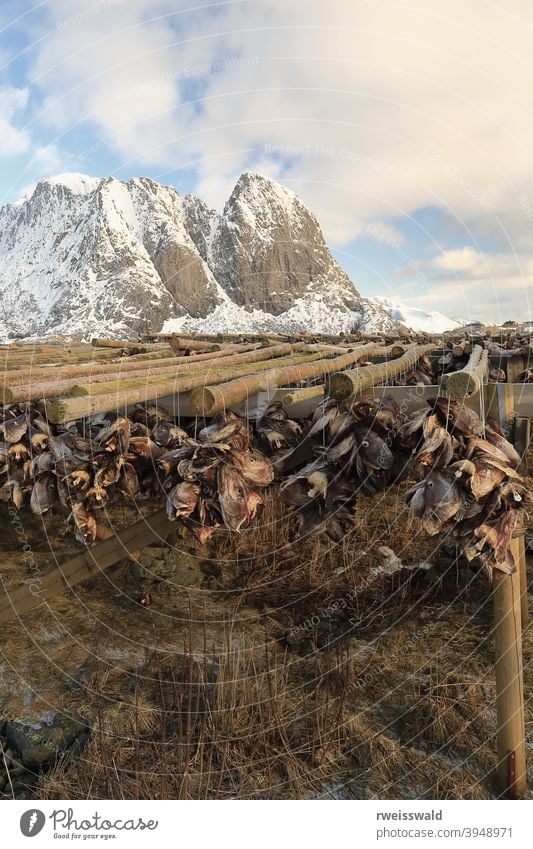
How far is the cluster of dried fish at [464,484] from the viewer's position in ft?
6.10

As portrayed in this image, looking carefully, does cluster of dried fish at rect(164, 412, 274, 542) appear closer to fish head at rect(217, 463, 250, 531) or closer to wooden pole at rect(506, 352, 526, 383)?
fish head at rect(217, 463, 250, 531)

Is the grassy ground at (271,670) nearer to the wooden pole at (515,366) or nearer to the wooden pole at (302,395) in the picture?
the wooden pole at (302,395)

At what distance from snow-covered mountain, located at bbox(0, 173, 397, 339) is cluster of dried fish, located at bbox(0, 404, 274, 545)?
6316 mm

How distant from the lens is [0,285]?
1024cm

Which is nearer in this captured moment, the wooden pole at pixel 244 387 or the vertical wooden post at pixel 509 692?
the wooden pole at pixel 244 387

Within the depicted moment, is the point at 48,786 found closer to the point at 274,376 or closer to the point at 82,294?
the point at 274,376

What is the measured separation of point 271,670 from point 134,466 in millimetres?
2292

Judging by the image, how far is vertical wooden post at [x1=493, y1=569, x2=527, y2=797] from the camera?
2820mm

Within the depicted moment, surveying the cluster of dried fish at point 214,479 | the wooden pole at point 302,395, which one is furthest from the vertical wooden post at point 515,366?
the cluster of dried fish at point 214,479

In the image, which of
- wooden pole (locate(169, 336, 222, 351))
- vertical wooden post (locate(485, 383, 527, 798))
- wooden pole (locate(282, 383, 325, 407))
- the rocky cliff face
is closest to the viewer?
wooden pole (locate(282, 383, 325, 407))

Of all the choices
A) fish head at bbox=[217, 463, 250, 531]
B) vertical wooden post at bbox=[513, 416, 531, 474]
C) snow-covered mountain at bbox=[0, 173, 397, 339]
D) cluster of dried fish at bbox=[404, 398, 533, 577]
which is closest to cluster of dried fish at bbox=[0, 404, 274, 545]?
fish head at bbox=[217, 463, 250, 531]

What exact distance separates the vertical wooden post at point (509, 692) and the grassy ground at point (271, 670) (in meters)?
0.20

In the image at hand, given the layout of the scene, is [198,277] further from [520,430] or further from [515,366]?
[520,430]

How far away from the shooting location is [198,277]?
1145 cm
